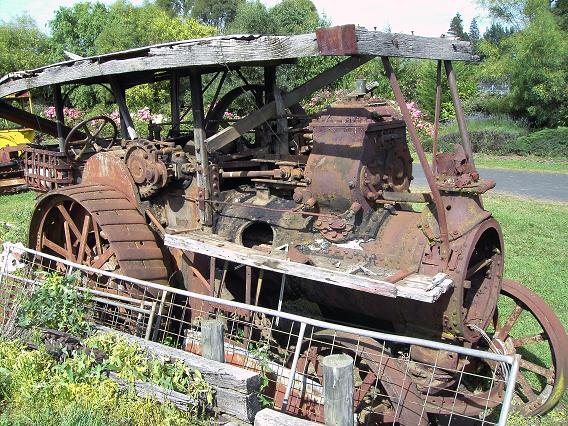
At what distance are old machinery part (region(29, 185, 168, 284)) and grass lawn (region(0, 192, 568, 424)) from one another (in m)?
2.01

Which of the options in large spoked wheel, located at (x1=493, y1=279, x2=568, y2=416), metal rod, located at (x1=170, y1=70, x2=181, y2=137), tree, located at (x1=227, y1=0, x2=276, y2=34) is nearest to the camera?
large spoked wheel, located at (x1=493, y1=279, x2=568, y2=416)

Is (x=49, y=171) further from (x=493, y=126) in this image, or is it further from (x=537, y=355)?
(x=493, y=126)

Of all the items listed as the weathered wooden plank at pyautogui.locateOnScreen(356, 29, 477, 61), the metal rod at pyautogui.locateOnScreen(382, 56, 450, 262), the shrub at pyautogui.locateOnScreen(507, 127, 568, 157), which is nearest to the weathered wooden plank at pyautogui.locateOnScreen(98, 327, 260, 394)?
the metal rod at pyautogui.locateOnScreen(382, 56, 450, 262)

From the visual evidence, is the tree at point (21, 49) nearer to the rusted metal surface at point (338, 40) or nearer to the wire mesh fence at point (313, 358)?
the wire mesh fence at point (313, 358)

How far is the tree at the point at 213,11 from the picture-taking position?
64.5 m

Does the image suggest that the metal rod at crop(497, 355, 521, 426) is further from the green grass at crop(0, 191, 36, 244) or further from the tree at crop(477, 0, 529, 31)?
the tree at crop(477, 0, 529, 31)

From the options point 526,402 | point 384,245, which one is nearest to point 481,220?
point 384,245

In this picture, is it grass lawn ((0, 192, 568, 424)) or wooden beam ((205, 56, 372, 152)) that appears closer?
wooden beam ((205, 56, 372, 152))

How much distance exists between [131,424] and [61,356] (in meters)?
0.87

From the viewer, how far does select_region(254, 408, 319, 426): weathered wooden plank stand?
321cm

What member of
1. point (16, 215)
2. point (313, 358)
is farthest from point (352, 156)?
point (16, 215)

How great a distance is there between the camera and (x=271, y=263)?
421 centimetres

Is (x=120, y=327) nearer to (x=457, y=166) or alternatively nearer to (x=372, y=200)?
(x=372, y=200)

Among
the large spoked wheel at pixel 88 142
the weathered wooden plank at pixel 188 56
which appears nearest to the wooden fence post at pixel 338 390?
the weathered wooden plank at pixel 188 56
